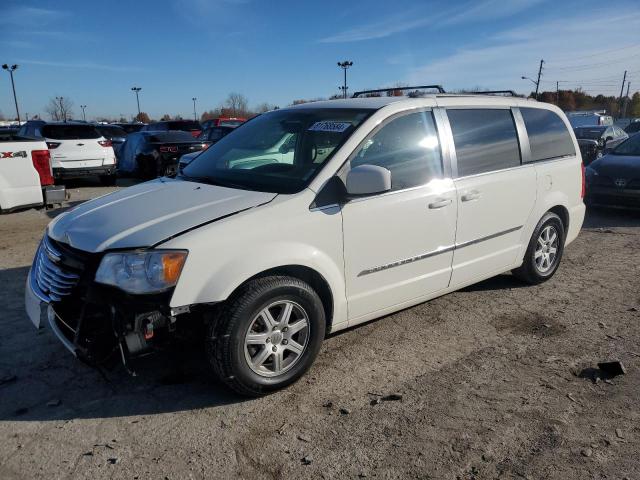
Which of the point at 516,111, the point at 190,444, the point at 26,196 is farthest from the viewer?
the point at 26,196

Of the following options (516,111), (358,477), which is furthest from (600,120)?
(358,477)

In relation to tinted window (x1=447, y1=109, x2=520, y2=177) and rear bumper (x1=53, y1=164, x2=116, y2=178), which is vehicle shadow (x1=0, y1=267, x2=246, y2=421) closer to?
tinted window (x1=447, y1=109, x2=520, y2=177)

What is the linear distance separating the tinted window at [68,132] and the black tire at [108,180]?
1.00 m

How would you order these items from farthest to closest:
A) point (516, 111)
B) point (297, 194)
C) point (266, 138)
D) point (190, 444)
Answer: point (516, 111) < point (266, 138) < point (297, 194) < point (190, 444)

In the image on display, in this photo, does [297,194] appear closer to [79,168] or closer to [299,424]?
[299,424]

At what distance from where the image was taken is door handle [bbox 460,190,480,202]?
391cm

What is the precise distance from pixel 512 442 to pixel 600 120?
2454 centimetres

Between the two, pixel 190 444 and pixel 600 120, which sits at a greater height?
pixel 600 120

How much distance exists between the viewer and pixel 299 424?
284 centimetres

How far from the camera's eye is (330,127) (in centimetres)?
365

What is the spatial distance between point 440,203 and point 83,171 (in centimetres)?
1033

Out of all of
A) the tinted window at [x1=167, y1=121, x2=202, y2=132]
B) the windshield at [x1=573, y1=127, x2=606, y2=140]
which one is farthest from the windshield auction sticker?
the windshield at [x1=573, y1=127, x2=606, y2=140]

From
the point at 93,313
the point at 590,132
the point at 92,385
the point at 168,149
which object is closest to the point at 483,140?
the point at 93,313

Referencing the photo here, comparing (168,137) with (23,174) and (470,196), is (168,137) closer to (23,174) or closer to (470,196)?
(23,174)
